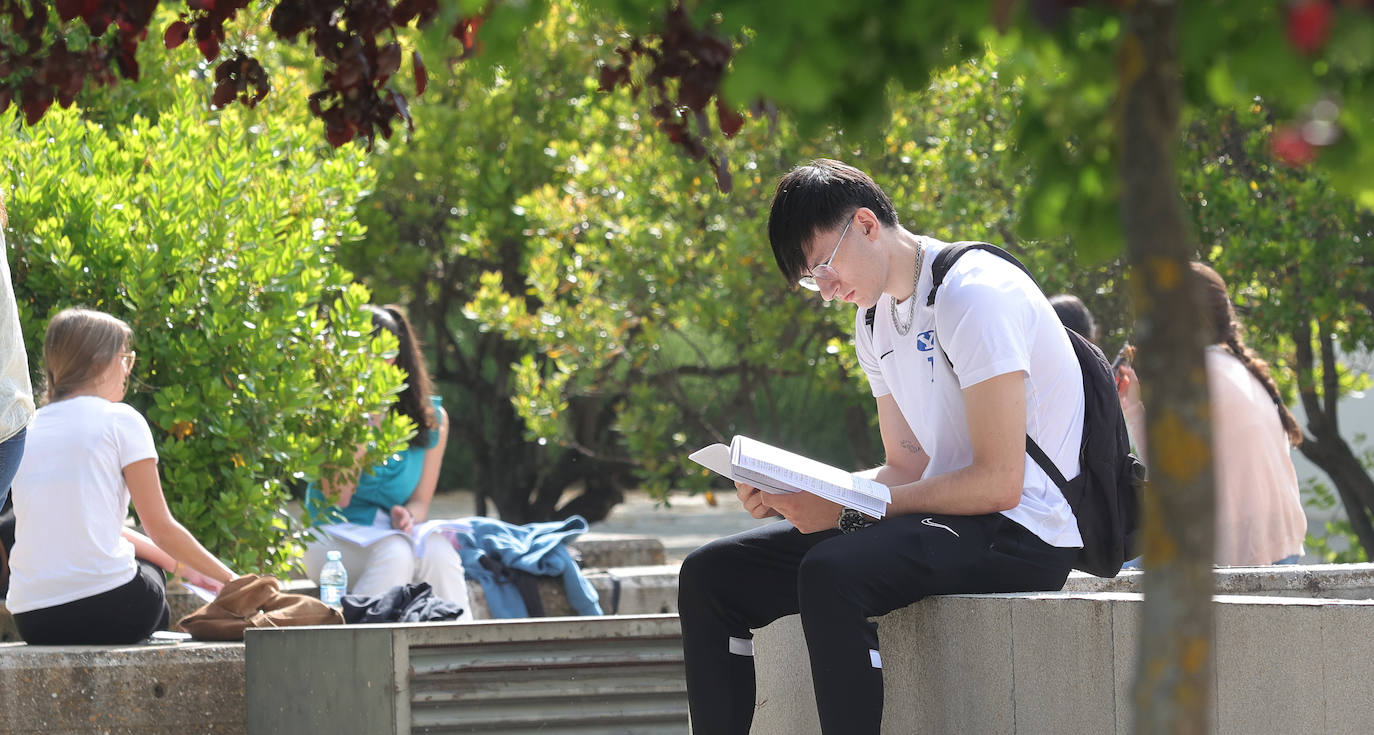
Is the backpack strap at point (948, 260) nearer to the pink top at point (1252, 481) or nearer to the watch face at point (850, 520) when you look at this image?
the watch face at point (850, 520)

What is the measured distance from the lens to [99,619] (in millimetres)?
4551

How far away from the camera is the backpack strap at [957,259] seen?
3.56 metres

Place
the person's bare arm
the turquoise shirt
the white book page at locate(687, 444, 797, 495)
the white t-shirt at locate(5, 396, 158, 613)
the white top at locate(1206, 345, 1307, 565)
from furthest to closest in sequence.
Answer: the turquoise shirt
the white top at locate(1206, 345, 1307, 565)
the person's bare arm
the white t-shirt at locate(5, 396, 158, 613)
the white book page at locate(687, 444, 797, 495)

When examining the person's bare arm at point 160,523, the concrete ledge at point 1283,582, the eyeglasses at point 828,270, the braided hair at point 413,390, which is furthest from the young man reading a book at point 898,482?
the braided hair at point 413,390

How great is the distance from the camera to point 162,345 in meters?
5.46

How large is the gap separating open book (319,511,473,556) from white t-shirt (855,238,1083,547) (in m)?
3.10

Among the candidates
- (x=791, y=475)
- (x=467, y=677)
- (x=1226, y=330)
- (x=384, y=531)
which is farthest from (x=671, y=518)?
(x=791, y=475)

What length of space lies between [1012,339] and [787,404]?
13356mm

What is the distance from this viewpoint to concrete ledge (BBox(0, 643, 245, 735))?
4.25m

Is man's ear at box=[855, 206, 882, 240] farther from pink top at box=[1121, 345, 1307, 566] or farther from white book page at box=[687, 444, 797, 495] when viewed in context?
pink top at box=[1121, 345, 1307, 566]

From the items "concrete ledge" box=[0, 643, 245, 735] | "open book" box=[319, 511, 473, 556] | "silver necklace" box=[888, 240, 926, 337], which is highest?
"silver necklace" box=[888, 240, 926, 337]

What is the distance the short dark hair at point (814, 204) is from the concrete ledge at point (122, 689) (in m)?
1.98

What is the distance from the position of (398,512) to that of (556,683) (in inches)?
88.5

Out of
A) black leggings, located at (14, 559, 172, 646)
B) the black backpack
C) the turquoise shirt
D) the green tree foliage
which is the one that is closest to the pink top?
the black backpack
